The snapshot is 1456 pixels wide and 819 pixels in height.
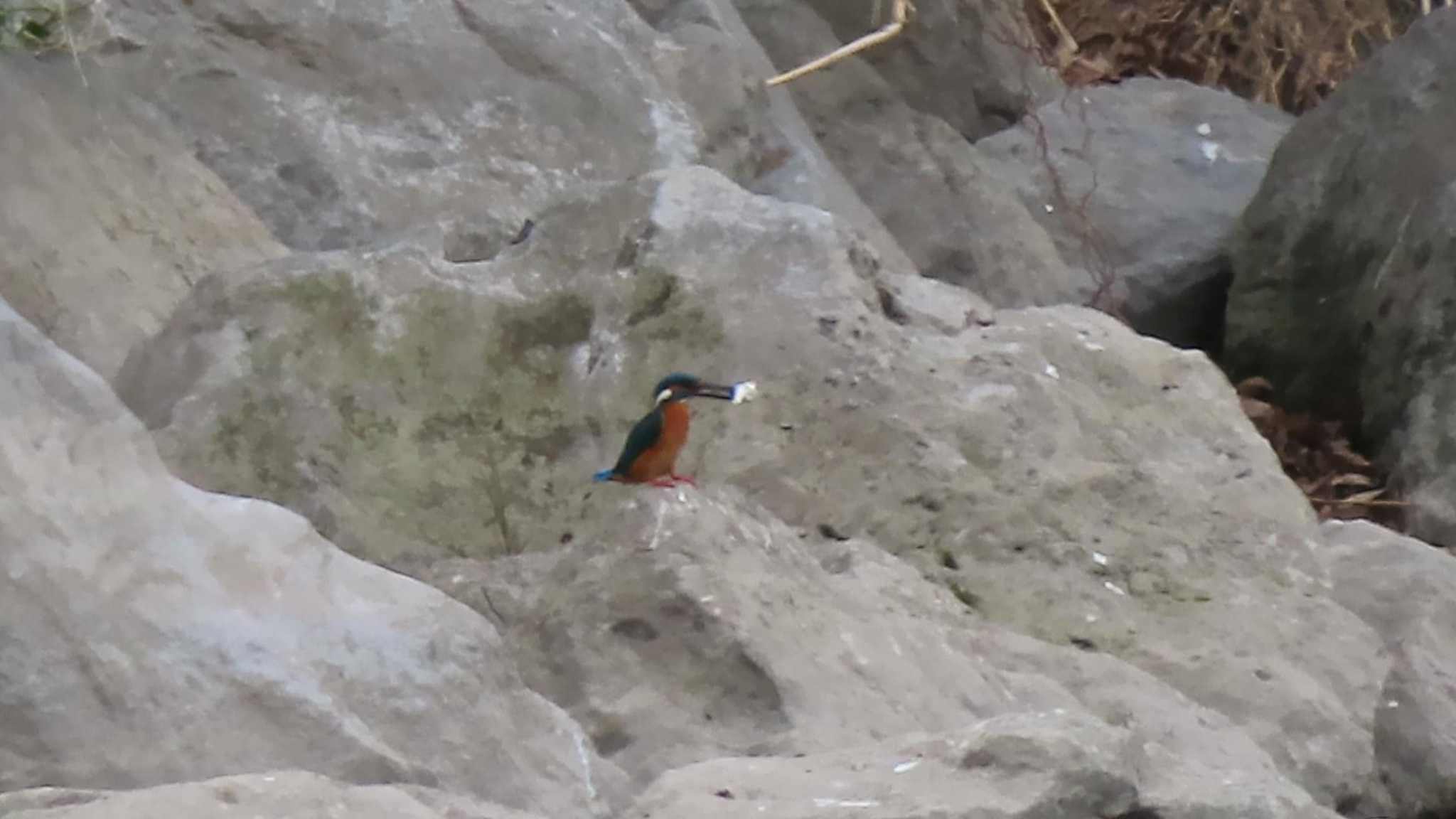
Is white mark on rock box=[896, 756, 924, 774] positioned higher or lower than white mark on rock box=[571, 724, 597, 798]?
higher

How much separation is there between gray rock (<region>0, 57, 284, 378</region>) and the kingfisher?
107 cm

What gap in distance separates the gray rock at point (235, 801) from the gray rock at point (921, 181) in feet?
13.3

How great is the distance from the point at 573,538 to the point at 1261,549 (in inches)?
50.4

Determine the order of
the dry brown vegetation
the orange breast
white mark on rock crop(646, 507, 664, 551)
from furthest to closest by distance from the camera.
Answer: the dry brown vegetation
the orange breast
white mark on rock crop(646, 507, 664, 551)

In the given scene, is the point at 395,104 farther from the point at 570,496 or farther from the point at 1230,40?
the point at 1230,40

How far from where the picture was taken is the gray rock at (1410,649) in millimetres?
3086

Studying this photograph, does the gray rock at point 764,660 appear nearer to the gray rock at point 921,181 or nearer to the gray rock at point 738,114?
the gray rock at point 738,114

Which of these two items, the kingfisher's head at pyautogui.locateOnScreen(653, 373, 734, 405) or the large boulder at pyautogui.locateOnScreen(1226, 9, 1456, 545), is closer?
the kingfisher's head at pyautogui.locateOnScreen(653, 373, 734, 405)

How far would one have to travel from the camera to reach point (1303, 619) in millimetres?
2939

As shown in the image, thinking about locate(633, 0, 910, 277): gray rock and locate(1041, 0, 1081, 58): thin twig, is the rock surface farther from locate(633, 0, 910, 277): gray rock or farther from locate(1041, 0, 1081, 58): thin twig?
locate(633, 0, 910, 277): gray rock

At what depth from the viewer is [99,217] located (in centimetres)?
338

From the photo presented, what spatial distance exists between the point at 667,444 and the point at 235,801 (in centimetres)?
129

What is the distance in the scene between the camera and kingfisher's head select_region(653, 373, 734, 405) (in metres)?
2.77

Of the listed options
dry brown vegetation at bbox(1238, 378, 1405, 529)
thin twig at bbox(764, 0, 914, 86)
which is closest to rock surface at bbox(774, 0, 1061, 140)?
thin twig at bbox(764, 0, 914, 86)
